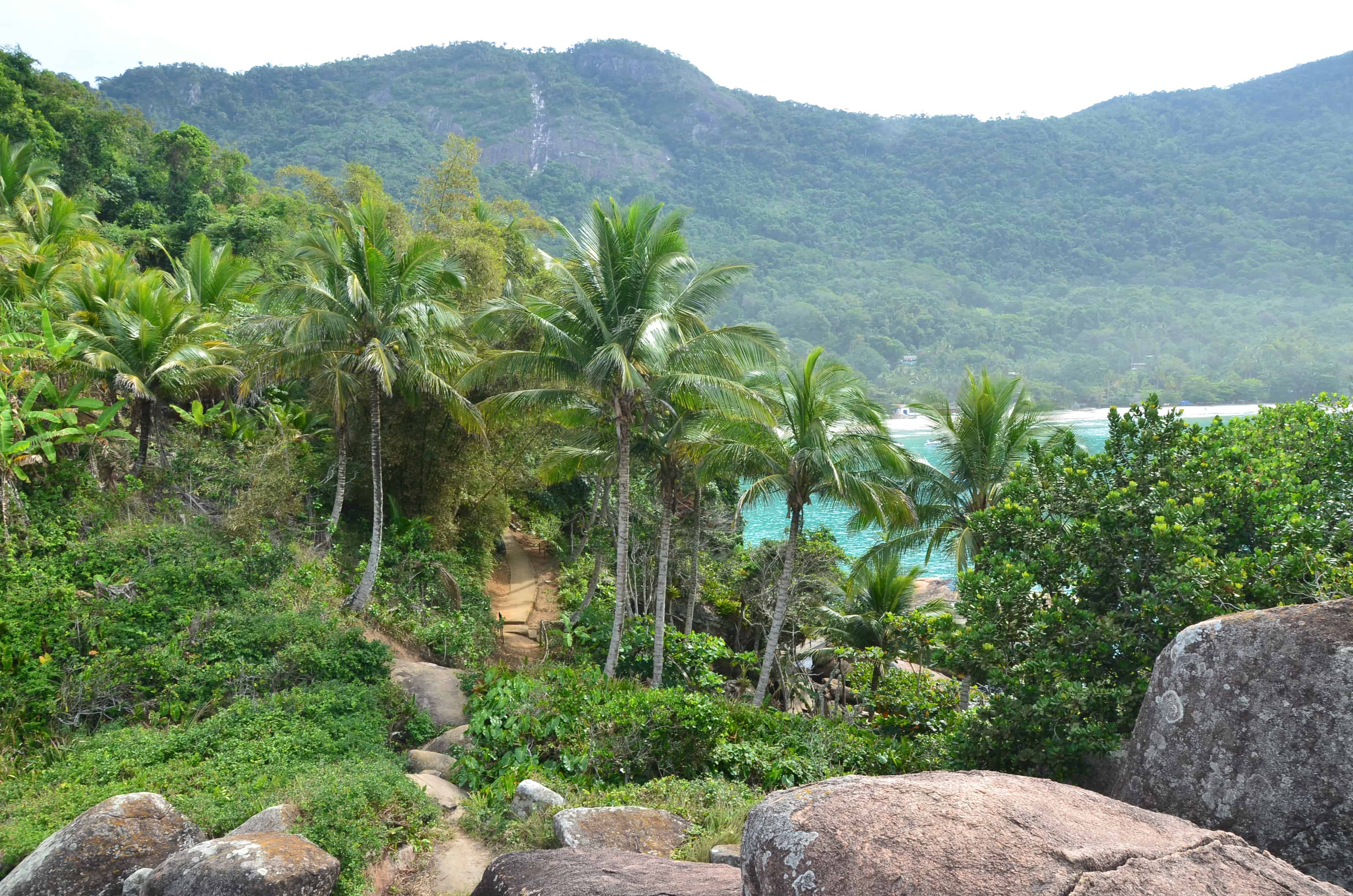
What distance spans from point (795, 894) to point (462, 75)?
142202 millimetres

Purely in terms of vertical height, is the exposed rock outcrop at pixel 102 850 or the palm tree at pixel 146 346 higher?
the palm tree at pixel 146 346

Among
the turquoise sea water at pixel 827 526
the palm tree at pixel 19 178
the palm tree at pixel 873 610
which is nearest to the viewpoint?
the palm tree at pixel 873 610

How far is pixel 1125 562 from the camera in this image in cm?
805

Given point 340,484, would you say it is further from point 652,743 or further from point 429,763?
point 652,743

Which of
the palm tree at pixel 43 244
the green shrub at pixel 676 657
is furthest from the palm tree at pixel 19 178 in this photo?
the green shrub at pixel 676 657

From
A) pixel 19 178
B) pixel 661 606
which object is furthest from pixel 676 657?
pixel 19 178

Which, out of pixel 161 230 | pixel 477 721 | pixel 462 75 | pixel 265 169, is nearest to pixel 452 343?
pixel 477 721

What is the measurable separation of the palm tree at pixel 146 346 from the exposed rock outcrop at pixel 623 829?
11.4 m

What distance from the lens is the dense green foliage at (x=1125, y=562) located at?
711 centimetres

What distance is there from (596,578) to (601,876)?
13.2 meters

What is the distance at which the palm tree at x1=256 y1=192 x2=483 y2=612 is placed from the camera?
44.2 feet

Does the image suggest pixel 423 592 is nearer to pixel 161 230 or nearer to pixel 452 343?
pixel 452 343

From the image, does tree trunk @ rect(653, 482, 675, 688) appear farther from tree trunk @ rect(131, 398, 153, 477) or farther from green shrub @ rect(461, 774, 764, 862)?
tree trunk @ rect(131, 398, 153, 477)

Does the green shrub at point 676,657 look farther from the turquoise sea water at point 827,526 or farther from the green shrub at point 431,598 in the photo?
the turquoise sea water at point 827,526
